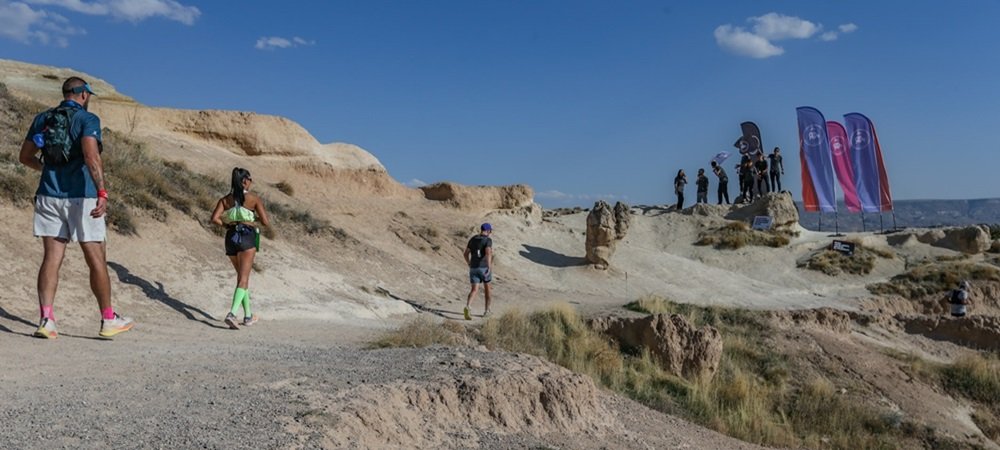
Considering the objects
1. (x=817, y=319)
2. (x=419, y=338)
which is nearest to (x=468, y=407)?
(x=419, y=338)

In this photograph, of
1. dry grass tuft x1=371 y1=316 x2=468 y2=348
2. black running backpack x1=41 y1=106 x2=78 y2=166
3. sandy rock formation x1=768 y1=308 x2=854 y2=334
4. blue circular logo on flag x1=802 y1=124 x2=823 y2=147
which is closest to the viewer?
black running backpack x1=41 y1=106 x2=78 y2=166

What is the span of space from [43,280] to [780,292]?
19.0 metres

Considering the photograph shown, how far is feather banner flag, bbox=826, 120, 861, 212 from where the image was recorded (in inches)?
1010

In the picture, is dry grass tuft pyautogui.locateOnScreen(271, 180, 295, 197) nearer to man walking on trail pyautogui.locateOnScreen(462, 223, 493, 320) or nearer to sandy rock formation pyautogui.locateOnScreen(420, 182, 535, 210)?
sandy rock formation pyautogui.locateOnScreen(420, 182, 535, 210)

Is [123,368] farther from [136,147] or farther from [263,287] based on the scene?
[136,147]

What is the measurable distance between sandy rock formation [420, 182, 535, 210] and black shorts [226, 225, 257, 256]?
46.7 ft

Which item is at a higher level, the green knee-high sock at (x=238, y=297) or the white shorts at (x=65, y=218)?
the white shorts at (x=65, y=218)

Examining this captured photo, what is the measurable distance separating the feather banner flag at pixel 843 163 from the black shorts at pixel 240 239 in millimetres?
22298

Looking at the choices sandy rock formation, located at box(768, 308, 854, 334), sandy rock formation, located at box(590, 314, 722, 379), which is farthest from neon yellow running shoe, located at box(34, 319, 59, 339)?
sandy rock formation, located at box(768, 308, 854, 334)

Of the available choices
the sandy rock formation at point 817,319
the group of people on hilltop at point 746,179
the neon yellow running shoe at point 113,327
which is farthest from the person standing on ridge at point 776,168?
the neon yellow running shoe at point 113,327

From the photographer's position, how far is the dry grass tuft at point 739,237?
990 inches

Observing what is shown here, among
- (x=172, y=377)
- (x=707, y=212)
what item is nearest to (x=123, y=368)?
(x=172, y=377)

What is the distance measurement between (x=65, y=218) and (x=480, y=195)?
56.2 ft

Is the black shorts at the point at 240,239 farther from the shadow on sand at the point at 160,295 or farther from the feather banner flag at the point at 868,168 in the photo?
the feather banner flag at the point at 868,168
